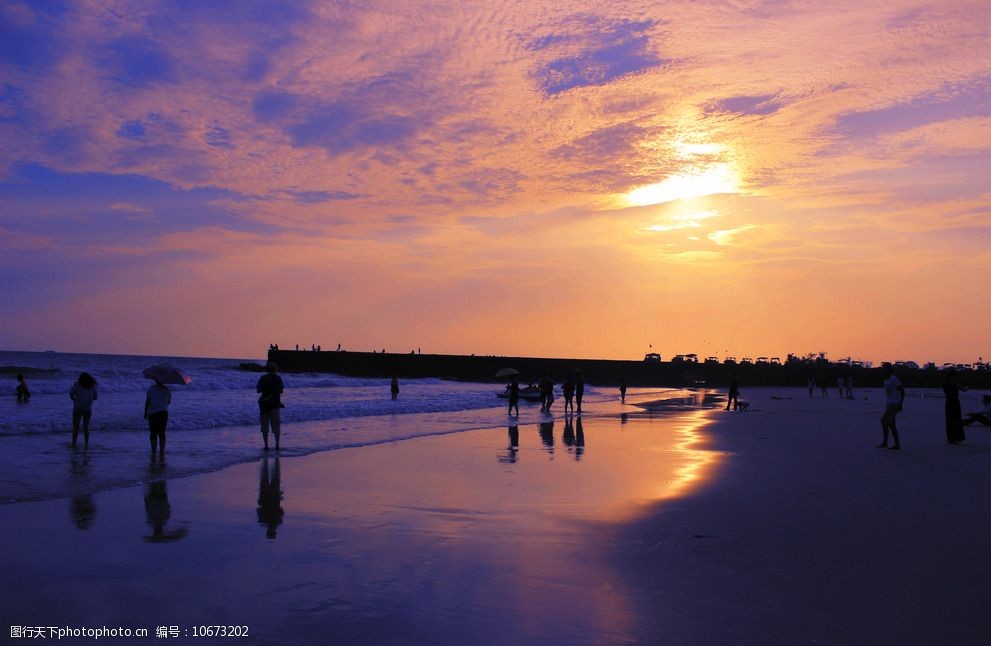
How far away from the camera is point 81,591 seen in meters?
6.68

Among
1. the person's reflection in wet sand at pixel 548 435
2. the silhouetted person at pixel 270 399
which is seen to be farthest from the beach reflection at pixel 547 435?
Result: the silhouetted person at pixel 270 399

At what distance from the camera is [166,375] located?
1834 centimetres

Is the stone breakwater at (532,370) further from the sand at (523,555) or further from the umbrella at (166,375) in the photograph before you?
the sand at (523,555)

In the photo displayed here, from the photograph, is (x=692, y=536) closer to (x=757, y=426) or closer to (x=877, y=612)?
(x=877, y=612)

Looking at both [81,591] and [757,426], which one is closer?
[81,591]

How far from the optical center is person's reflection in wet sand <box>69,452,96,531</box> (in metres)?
9.84

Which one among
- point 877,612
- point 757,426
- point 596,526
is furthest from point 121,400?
point 877,612

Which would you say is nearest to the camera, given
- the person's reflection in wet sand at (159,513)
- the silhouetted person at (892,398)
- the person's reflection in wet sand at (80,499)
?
the person's reflection in wet sand at (159,513)

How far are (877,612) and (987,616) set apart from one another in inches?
29.8

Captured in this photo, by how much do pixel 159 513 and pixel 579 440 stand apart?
13.2m

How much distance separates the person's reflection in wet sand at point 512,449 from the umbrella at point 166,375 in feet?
23.8

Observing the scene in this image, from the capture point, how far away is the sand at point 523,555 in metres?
5.92

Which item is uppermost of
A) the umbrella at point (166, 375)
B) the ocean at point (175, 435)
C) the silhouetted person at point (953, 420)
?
the umbrella at point (166, 375)

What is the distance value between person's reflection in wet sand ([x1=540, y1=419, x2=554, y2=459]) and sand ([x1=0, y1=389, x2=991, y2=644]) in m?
4.32
